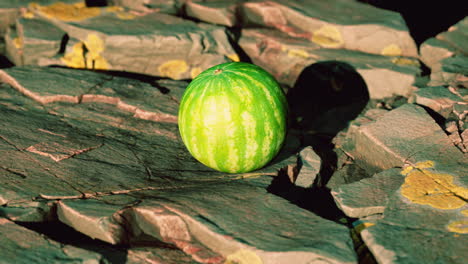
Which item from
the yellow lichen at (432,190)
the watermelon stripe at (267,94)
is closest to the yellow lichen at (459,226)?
the yellow lichen at (432,190)

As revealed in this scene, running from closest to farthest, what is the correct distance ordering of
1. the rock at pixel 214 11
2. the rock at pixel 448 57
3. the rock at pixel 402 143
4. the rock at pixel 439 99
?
1. the rock at pixel 402 143
2. the rock at pixel 439 99
3. the rock at pixel 448 57
4. the rock at pixel 214 11

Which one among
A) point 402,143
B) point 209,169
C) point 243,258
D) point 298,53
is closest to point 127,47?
point 298,53

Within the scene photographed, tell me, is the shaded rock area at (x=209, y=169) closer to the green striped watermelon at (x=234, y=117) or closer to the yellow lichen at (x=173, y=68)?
the yellow lichen at (x=173, y=68)

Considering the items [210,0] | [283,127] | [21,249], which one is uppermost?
[210,0]

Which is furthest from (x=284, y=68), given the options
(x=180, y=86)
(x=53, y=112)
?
(x=53, y=112)

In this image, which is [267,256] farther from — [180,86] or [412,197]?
[180,86]

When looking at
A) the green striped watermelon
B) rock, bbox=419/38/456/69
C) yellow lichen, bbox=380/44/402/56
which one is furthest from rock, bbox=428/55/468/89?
the green striped watermelon
